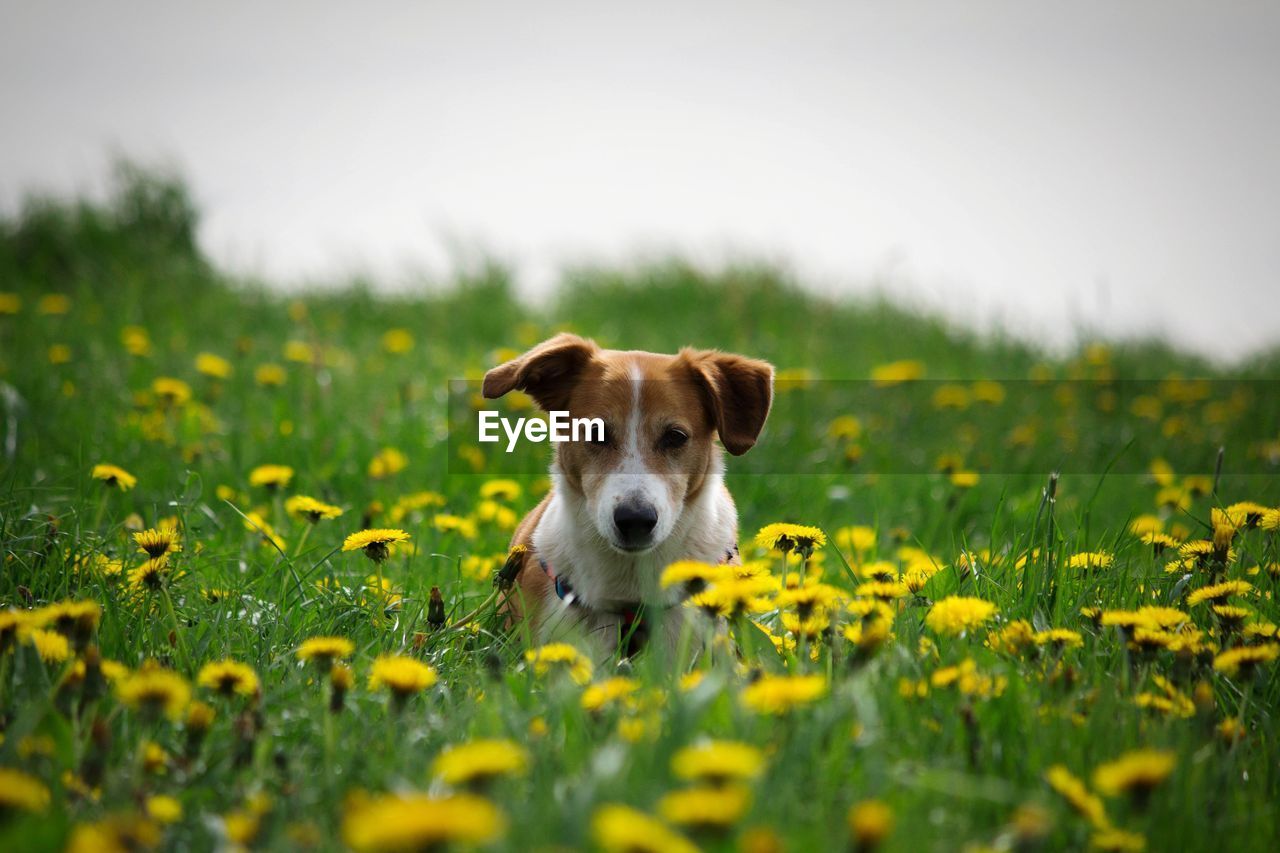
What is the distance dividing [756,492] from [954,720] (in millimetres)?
2894

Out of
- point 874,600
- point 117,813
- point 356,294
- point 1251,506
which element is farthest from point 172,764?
point 356,294

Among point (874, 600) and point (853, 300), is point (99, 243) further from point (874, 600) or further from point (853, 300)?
point (874, 600)

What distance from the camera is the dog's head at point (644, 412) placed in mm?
3037

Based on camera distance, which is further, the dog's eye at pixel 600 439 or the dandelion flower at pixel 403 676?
the dog's eye at pixel 600 439

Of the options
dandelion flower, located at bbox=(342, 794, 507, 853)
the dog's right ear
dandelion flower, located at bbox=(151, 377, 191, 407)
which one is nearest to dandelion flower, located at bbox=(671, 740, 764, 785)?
dandelion flower, located at bbox=(342, 794, 507, 853)

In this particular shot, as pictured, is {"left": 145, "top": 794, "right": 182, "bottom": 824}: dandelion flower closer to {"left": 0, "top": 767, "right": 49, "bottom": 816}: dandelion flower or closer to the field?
the field

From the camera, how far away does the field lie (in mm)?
1551

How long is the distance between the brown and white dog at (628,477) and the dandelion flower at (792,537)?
1.60 ft

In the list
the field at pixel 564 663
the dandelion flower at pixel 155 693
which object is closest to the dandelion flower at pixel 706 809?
the field at pixel 564 663

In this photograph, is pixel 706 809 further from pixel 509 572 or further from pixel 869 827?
pixel 509 572

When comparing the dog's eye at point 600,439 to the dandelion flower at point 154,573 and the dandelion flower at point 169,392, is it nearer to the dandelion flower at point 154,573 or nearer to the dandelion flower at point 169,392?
the dandelion flower at point 154,573

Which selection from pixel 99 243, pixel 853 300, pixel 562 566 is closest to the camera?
pixel 562 566

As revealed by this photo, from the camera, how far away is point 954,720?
6.20 ft

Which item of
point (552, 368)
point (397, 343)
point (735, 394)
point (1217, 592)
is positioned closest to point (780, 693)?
point (1217, 592)
